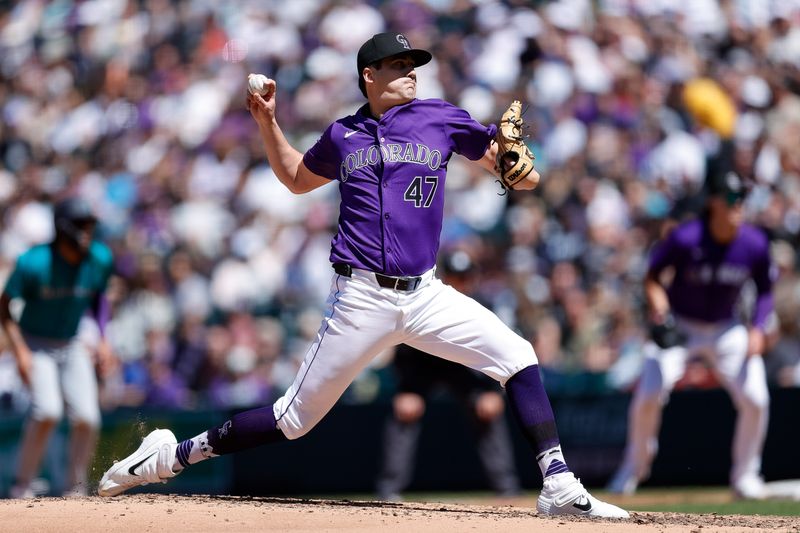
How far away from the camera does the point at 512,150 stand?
6.43 m

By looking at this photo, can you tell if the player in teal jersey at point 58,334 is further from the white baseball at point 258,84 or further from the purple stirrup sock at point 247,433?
the white baseball at point 258,84

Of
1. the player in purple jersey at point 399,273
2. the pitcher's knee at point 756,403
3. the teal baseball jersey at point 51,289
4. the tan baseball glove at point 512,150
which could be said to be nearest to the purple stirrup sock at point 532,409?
the player in purple jersey at point 399,273

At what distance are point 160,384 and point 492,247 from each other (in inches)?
142

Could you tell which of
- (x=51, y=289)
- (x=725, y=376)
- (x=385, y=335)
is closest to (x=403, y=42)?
(x=385, y=335)

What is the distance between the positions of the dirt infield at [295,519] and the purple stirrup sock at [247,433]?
0.99ft

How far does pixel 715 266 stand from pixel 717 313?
363 mm

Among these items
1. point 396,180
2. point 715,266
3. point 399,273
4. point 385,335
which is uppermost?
point 715,266

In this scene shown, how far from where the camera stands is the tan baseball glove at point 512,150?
6422 mm

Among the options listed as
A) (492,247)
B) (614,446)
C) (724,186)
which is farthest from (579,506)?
(492,247)

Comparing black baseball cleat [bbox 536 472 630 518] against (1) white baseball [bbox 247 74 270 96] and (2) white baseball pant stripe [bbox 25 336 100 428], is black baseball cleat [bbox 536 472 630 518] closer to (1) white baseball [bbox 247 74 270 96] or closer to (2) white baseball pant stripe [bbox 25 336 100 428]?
(1) white baseball [bbox 247 74 270 96]

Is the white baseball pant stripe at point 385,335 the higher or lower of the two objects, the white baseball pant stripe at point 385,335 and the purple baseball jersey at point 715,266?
the lower

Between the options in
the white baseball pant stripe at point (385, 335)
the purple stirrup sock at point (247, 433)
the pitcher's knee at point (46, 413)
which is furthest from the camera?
the pitcher's knee at point (46, 413)

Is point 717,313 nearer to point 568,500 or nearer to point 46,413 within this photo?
point 568,500

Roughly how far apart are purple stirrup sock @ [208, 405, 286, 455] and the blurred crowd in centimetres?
536
